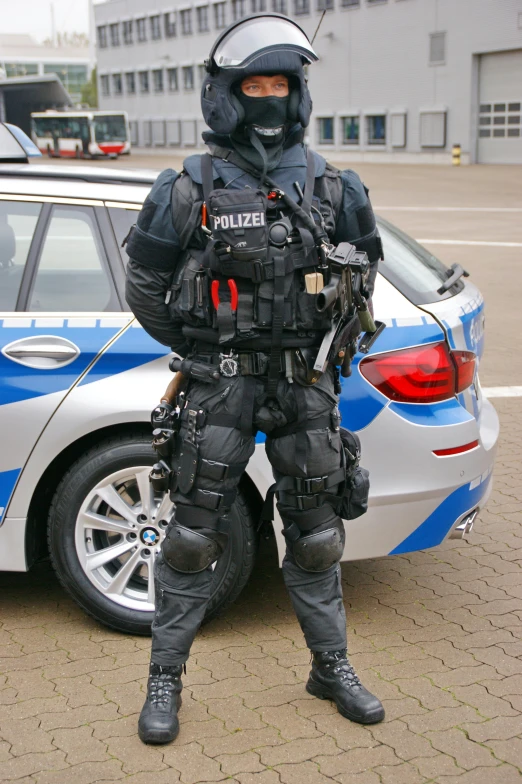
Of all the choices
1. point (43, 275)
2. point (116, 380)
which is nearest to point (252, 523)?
point (116, 380)

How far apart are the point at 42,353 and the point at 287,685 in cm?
142

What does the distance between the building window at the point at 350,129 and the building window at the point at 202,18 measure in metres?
15.6

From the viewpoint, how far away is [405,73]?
153 ft

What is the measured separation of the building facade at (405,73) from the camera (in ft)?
139

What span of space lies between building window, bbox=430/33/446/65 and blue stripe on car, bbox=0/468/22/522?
4495 centimetres

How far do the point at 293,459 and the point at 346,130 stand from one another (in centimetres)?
5036

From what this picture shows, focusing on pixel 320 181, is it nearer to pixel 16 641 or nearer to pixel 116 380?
pixel 116 380

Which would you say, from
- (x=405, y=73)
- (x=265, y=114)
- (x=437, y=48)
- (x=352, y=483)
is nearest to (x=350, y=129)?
(x=405, y=73)

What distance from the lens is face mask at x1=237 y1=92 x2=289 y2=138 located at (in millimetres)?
2848

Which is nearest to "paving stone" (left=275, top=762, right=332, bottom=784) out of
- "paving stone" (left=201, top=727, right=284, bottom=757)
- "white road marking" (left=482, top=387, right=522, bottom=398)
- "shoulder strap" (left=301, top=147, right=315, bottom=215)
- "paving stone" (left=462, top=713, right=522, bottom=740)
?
"paving stone" (left=201, top=727, right=284, bottom=757)

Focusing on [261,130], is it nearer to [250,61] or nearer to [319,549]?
[250,61]

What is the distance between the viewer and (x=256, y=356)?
9.43ft

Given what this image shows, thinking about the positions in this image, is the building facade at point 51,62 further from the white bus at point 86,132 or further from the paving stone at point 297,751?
the paving stone at point 297,751

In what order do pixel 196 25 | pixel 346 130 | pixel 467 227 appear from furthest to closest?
1. pixel 196 25
2. pixel 346 130
3. pixel 467 227
